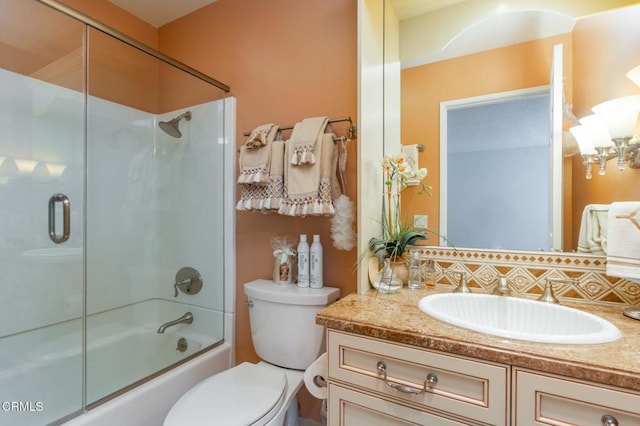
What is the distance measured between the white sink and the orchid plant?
0.25 m

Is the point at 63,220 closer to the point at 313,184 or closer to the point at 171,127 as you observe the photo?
the point at 171,127

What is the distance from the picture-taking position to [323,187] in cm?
127

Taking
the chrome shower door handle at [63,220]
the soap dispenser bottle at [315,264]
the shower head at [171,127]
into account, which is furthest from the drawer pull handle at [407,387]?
the shower head at [171,127]

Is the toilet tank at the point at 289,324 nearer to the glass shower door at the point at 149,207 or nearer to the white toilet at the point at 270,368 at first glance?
the white toilet at the point at 270,368

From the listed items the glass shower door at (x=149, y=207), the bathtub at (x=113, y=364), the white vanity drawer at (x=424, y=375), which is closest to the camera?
the white vanity drawer at (x=424, y=375)

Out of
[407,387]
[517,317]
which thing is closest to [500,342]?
[407,387]

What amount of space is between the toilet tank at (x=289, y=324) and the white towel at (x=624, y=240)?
3.16 feet

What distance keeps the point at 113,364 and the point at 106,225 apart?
73 cm

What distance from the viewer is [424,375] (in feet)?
2.46

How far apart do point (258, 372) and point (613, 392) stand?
3.71 feet

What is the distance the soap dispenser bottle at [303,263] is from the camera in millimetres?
1391

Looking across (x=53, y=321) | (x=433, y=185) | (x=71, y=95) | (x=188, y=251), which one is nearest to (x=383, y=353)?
(x=433, y=185)

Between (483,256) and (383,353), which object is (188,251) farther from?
(483,256)

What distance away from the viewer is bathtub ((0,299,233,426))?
120 centimetres
